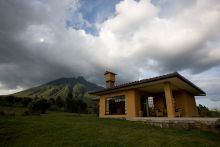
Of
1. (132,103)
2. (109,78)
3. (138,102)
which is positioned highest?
(109,78)

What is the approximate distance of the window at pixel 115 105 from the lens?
15.7 m

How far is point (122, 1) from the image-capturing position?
1144 cm

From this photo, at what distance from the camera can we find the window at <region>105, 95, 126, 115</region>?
15734mm

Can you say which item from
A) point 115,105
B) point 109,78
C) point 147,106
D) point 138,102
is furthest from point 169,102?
point 109,78

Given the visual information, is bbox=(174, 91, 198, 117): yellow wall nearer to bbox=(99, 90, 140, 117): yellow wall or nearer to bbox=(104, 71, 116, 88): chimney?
bbox=(99, 90, 140, 117): yellow wall

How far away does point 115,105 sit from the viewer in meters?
16.4

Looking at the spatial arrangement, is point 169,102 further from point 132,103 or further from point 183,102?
point 183,102

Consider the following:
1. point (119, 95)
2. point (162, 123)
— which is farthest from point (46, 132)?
point (119, 95)

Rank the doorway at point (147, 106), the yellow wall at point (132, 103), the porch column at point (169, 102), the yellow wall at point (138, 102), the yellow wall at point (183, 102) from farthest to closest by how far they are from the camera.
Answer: the doorway at point (147, 106), the yellow wall at point (183, 102), the yellow wall at point (138, 102), the yellow wall at point (132, 103), the porch column at point (169, 102)

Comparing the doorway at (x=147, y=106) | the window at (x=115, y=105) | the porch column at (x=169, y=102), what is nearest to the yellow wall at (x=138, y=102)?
the window at (x=115, y=105)

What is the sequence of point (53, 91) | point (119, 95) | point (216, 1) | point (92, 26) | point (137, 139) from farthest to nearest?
point (53, 91)
point (119, 95)
point (92, 26)
point (216, 1)
point (137, 139)

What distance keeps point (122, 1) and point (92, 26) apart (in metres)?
4.01

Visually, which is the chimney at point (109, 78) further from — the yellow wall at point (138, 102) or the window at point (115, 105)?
the window at point (115, 105)

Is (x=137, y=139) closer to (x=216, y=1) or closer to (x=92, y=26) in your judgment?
(x=216, y=1)
